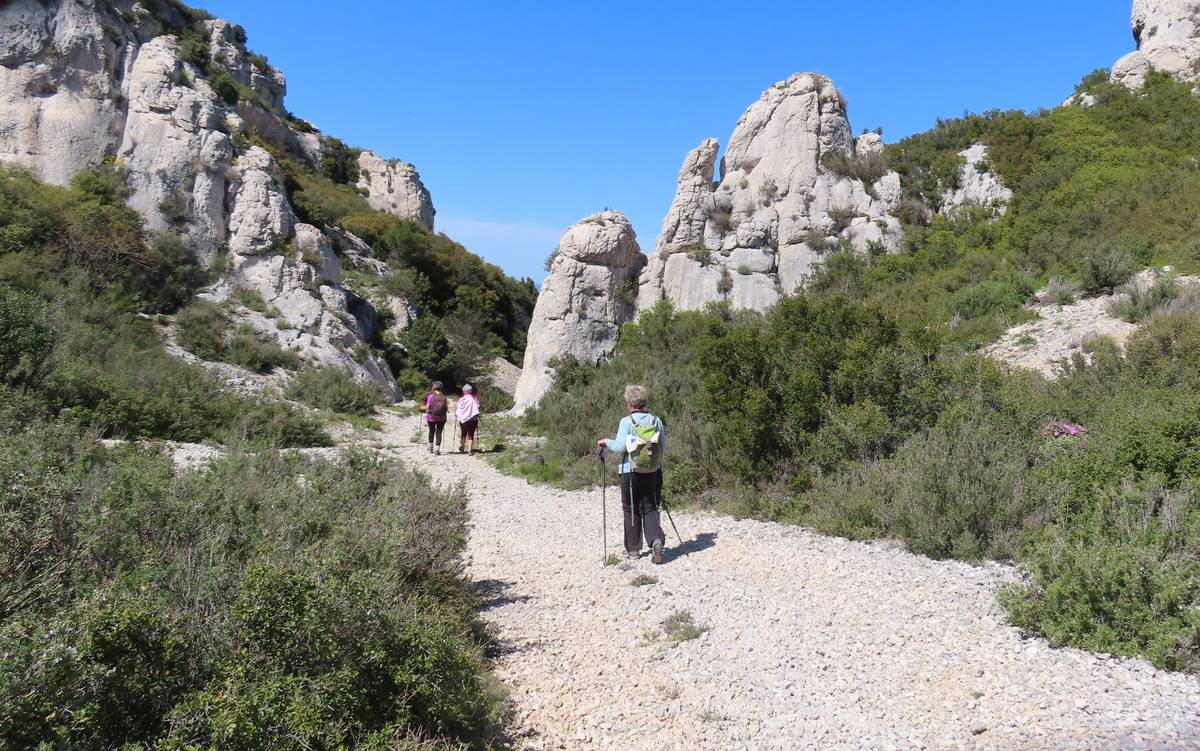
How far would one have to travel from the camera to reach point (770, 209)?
2139 cm

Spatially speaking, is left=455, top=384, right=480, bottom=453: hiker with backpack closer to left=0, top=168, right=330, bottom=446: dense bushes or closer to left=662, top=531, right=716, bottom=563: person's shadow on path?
left=0, top=168, right=330, bottom=446: dense bushes

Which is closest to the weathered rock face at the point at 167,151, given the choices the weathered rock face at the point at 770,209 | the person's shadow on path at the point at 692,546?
the weathered rock face at the point at 770,209

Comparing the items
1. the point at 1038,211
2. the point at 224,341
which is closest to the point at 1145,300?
the point at 1038,211

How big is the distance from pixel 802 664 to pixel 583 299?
17409 millimetres

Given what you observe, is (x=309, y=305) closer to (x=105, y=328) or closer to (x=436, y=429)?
(x=105, y=328)

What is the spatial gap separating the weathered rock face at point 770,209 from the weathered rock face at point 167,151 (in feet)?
39.3

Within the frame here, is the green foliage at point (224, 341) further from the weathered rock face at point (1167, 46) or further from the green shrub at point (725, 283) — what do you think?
the weathered rock face at point (1167, 46)

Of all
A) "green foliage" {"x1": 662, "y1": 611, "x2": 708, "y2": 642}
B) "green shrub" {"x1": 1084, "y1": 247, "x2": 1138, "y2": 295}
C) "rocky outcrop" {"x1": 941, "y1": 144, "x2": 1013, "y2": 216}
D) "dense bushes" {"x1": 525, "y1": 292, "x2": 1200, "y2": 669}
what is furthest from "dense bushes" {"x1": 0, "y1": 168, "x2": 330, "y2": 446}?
"rocky outcrop" {"x1": 941, "y1": 144, "x2": 1013, "y2": 216}

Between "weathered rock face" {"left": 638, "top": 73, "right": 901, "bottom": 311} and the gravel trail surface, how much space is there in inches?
580

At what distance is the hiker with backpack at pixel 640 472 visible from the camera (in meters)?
6.33

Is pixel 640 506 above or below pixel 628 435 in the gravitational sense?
below

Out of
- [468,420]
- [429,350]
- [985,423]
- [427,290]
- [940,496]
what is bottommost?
[940,496]

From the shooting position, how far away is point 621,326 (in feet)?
68.8

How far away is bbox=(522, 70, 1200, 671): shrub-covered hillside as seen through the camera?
4293 mm
